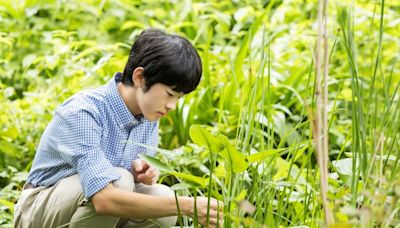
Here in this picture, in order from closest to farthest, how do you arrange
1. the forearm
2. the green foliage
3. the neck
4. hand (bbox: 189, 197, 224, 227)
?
hand (bbox: 189, 197, 224, 227) < the forearm < the neck < the green foliage

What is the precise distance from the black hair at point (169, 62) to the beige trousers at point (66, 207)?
0.99ft

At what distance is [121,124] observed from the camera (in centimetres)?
232

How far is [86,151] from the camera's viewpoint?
7.11ft

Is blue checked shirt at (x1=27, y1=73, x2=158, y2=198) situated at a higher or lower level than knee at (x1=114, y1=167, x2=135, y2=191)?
higher

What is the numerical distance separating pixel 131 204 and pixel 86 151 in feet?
0.65

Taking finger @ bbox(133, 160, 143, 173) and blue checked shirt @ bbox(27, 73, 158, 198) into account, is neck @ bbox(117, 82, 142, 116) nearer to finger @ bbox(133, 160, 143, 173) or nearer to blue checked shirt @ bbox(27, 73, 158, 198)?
blue checked shirt @ bbox(27, 73, 158, 198)

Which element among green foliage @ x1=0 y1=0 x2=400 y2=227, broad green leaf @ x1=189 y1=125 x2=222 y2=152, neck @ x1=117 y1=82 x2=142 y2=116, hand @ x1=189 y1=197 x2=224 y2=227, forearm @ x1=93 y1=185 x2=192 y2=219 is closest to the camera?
broad green leaf @ x1=189 y1=125 x2=222 y2=152

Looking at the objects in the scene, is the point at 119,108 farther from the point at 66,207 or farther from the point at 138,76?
the point at 66,207

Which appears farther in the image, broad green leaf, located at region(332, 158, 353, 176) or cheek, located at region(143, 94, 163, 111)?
cheek, located at region(143, 94, 163, 111)

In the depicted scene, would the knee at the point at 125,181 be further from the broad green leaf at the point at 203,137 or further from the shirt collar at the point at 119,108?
the broad green leaf at the point at 203,137

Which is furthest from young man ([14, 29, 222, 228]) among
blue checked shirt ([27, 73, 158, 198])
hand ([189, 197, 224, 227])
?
hand ([189, 197, 224, 227])

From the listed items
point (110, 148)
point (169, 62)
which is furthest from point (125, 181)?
point (169, 62)

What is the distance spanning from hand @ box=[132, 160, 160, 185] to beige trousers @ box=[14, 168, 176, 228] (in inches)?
1.0

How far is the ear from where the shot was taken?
88.9 inches
